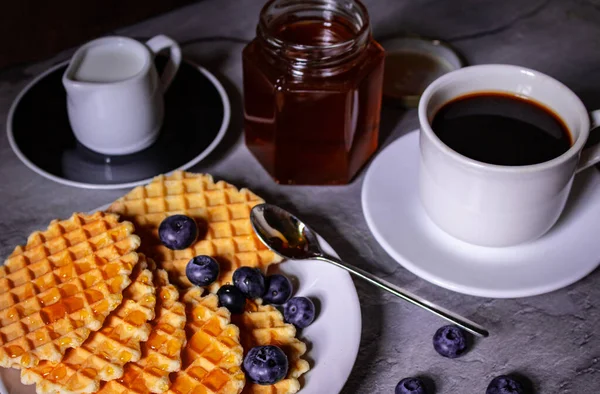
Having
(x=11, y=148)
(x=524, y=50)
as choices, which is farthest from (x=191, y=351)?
(x=524, y=50)

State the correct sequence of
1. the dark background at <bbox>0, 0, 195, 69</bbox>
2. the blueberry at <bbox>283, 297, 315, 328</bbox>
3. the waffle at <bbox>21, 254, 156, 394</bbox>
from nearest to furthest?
the waffle at <bbox>21, 254, 156, 394</bbox> → the blueberry at <bbox>283, 297, 315, 328</bbox> → the dark background at <bbox>0, 0, 195, 69</bbox>

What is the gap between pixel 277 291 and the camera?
966 millimetres

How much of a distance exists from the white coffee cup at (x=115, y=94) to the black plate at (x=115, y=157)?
0.02 m

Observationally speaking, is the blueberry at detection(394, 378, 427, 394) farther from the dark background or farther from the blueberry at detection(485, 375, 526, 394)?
the dark background

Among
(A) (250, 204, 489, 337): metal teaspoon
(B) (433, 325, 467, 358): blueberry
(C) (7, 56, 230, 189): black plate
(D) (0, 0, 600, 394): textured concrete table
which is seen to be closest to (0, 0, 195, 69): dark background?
(D) (0, 0, 600, 394): textured concrete table

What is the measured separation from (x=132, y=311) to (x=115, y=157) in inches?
14.7

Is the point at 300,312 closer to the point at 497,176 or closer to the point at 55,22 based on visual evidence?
the point at 497,176

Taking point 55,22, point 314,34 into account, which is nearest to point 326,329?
point 314,34

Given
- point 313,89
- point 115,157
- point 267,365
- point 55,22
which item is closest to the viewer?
point 267,365

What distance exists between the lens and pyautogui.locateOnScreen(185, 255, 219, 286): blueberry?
3.16 feet

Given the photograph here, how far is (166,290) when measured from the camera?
0.94 m

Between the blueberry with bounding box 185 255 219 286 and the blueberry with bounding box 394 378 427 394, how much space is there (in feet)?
0.90

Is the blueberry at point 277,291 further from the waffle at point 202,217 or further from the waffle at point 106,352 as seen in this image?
the waffle at point 106,352

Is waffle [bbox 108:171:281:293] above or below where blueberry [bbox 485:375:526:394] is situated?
above
